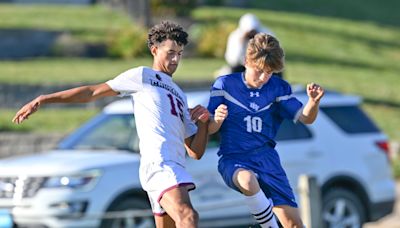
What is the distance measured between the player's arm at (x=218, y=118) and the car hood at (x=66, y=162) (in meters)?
4.81

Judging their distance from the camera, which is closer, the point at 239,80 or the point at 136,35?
the point at 239,80

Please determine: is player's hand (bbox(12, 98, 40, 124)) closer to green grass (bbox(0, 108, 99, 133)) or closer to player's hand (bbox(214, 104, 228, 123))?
player's hand (bbox(214, 104, 228, 123))

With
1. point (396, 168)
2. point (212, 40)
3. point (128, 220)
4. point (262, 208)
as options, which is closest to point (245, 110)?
point (262, 208)

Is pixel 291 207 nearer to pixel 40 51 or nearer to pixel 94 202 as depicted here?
pixel 94 202

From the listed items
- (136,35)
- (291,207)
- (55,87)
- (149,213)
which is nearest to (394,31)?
(136,35)

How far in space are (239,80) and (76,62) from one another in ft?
54.6

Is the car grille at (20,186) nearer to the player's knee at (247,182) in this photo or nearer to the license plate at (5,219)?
the license plate at (5,219)

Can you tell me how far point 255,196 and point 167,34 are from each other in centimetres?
118

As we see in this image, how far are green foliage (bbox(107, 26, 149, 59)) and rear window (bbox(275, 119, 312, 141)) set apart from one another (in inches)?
456

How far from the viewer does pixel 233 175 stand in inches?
311

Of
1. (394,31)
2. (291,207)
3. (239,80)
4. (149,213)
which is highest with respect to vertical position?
(239,80)

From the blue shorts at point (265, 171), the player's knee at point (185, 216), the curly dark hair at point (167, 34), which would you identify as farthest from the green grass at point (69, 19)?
the player's knee at point (185, 216)

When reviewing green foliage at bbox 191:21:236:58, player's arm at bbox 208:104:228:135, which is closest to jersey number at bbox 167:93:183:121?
player's arm at bbox 208:104:228:135

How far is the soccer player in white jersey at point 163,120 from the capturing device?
7.45 metres
